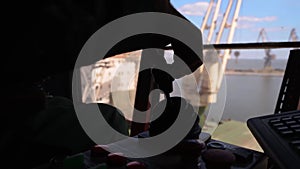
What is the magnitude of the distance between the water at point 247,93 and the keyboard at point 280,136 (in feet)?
4.66

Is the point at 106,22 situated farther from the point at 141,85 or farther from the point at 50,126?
the point at 141,85

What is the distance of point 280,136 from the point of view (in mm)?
548

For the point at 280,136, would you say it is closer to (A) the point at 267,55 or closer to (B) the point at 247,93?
(A) the point at 267,55

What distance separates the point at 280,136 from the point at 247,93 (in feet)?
7.08

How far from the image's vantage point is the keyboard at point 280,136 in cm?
48

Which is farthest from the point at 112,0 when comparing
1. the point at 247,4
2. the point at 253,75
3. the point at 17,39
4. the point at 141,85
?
the point at 253,75

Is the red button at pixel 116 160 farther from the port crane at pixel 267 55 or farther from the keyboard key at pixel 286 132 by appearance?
the port crane at pixel 267 55

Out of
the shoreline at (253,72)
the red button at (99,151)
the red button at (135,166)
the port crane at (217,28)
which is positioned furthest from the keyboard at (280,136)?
the shoreline at (253,72)

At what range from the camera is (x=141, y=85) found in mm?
1702

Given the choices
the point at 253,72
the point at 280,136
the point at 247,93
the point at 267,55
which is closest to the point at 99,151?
the point at 280,136

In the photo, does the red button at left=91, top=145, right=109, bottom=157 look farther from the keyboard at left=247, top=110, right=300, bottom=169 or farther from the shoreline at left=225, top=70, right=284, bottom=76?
the shoreline at left=225, top=70, right=284, bottom=76

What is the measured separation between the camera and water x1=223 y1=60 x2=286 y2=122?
6.95 feet

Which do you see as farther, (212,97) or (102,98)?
(102,98)

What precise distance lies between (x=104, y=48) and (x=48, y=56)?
98mm
